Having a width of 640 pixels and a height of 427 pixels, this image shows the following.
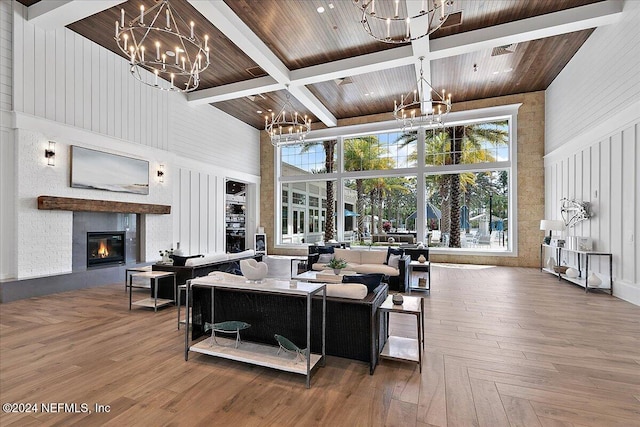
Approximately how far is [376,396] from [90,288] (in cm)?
633

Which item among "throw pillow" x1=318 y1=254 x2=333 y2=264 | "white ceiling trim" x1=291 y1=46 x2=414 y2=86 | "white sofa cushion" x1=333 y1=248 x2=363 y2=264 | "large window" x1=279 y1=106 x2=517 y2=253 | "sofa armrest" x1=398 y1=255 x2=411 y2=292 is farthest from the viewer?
"large window" x1=279 y1=106 x2=517 y2=253

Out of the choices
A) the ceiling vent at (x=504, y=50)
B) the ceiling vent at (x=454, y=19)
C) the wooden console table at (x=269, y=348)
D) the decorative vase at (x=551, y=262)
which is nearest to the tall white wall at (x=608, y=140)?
the decorative vase at (x=551, y=262)

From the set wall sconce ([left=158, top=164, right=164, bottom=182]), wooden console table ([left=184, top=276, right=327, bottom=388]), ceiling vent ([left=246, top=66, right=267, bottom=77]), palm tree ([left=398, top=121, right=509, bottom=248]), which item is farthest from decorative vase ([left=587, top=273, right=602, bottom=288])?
wall sconce ([left=158, top=164, right=164, bottom=182])

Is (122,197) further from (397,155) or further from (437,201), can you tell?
(437,201)

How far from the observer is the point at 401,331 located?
3.79m

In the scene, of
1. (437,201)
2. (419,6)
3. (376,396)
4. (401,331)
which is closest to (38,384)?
(376,396)

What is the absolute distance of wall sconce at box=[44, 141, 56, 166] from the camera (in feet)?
19.2

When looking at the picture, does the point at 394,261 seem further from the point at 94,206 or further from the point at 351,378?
the point at 94,206

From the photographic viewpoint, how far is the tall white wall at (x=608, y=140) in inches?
199

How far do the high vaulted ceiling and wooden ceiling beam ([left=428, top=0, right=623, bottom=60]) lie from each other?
16 mm

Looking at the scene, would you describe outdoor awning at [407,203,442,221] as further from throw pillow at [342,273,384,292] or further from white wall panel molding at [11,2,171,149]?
white wall panel molding at [11,2,171,149]

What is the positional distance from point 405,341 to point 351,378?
84 cm

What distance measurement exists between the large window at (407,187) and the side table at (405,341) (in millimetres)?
7485

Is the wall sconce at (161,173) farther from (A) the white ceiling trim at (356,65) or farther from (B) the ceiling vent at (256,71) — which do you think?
(A) the white ceiling trim at (356,65)
